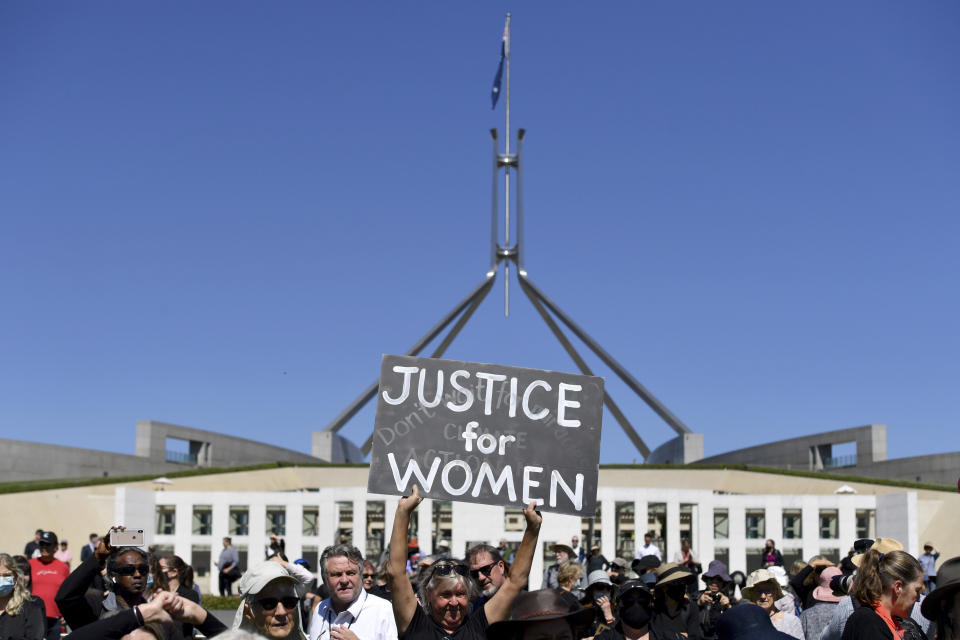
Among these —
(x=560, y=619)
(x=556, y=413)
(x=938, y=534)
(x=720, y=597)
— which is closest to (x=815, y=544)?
(x=938, y=534)

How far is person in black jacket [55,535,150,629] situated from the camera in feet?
12.2

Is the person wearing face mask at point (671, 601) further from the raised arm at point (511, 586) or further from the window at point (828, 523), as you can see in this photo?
the window at point (828, 523)

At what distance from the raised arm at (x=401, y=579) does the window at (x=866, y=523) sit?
602 inches

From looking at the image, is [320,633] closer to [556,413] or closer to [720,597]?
[556,413]

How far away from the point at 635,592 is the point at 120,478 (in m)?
21.6

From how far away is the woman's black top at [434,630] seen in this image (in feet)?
12.4

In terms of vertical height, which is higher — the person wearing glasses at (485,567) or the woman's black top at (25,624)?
the person wearing glasses at (485,567)

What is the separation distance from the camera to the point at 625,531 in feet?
71.3

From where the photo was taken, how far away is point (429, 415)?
15.2 feet

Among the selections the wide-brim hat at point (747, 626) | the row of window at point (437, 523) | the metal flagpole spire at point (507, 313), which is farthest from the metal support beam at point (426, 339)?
the wide-brim hat at point (747, 626)

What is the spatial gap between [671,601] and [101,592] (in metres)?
2.58

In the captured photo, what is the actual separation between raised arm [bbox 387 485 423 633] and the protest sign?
43cm

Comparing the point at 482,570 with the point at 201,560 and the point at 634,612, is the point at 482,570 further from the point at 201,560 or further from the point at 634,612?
the point at 201,560

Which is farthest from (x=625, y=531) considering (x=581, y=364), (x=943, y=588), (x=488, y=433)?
(x=943, y=588)
